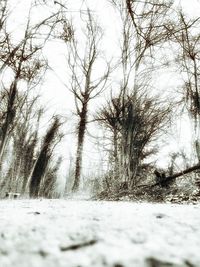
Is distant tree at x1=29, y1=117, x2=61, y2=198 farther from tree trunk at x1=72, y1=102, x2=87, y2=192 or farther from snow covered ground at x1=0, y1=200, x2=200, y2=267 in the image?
snow covered ground at x1=0, y1=200, x2=200, y2=267

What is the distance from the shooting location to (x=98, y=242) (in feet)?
3.97

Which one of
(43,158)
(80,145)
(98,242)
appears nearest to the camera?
(98,242)

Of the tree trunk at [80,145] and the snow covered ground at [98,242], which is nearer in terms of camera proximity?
the snow covered ground at [98,242]

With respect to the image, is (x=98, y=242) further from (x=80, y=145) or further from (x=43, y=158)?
(x=43, y=158)

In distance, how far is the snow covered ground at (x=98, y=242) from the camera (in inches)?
40.5

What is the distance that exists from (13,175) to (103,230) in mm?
11466

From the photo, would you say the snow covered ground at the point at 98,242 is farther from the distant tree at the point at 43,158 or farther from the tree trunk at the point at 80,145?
the distant tree at the point at 43,158

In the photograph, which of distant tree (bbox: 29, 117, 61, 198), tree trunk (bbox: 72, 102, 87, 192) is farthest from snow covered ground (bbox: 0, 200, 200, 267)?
Result: distant tree (bbox: 29, 117, 61, 198)

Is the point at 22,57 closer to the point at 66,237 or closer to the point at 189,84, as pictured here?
the point at 189,84

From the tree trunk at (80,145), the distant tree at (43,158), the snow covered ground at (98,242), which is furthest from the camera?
the distant tree at (43,158)

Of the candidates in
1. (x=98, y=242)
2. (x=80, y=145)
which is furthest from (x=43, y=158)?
(x=98, y=242)

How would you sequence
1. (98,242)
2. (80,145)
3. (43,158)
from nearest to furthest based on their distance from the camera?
1. (98,242)
2. (80,145)
3. (43,158)

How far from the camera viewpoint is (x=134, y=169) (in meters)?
6.71

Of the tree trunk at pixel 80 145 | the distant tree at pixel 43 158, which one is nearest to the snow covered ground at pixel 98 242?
the tree trunk at pixel 80 145
